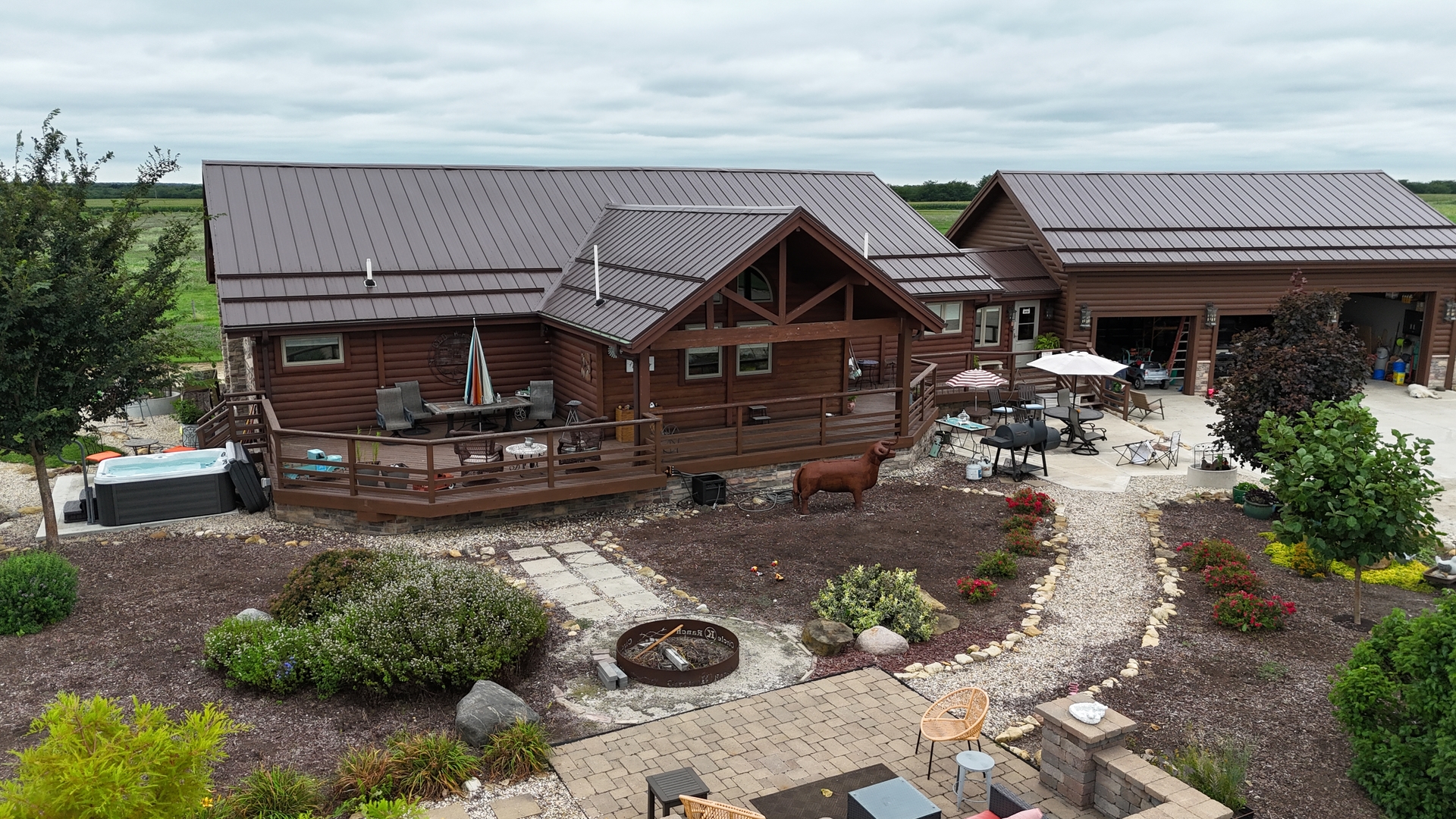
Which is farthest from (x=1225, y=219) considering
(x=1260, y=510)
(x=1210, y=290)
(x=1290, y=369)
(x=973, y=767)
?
(x=973, y=767)

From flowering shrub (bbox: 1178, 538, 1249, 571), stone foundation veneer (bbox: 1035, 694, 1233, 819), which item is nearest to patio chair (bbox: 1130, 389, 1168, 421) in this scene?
flowering shrub (bbox: 1178, 538, 1249, 571)

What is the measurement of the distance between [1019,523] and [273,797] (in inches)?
431

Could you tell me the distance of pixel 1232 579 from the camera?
496 inches

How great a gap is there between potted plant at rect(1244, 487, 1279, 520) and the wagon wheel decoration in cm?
1364

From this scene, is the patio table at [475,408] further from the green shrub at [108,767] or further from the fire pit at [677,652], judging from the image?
the green shrub at [108,767]

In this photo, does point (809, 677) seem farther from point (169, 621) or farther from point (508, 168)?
point (508, 168)

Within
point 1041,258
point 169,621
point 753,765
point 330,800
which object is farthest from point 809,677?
point 1041,258

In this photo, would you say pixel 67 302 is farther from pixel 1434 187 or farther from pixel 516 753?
pixel 1434 187

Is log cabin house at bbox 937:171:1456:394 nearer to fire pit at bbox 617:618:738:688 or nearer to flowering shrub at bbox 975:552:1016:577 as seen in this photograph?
flowering shrub at bbox 975:552:1016:577

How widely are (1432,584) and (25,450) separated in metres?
17.9

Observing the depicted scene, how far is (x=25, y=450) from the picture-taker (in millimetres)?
13320

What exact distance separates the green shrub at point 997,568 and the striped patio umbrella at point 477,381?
909 centimetres

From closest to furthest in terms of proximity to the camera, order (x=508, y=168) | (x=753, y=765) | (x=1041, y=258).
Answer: (x=753, y=765) < (x=508, y=168) < (x=1041, y=258)

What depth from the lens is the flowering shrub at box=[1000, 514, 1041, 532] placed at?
50.4 feet
